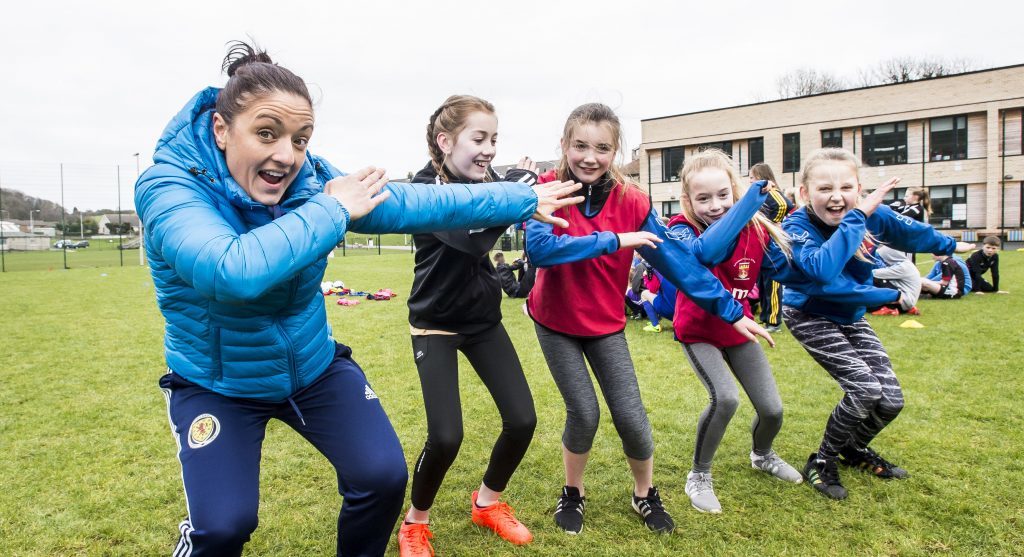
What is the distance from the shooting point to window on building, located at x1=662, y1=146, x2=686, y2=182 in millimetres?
45188

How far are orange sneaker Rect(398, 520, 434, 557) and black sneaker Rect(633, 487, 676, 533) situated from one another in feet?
4.00

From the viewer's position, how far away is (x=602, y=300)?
3.42 meters

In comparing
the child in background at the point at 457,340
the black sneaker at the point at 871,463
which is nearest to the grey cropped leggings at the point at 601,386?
the child in background at the point at 457,340

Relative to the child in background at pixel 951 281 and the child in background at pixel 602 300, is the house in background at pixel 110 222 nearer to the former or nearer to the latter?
the child in background at pixel 951 281

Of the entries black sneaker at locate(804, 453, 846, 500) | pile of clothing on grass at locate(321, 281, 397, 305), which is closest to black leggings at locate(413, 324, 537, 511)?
black sneaker at locate(804, 453, 846, 500)

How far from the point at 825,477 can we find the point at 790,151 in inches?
1631

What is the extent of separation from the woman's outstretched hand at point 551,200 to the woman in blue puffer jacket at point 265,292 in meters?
0.10

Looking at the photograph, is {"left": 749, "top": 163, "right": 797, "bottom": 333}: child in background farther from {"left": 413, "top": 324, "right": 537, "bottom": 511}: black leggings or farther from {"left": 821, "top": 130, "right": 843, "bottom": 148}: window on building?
{"left": 821, "top": 130, "right": 843, "bottom": 148}: window on building

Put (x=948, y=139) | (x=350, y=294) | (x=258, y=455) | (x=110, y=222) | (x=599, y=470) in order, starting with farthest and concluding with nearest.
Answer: (x=110, y=222) < (x=948, y=139) < (x=350, y=294) < (x=599, y=470) < (x=258, y=455)

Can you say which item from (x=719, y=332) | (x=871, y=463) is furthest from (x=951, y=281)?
(x=719, y=332)

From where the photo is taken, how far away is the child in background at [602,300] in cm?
337

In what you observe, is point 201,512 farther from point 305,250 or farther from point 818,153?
point 818,153

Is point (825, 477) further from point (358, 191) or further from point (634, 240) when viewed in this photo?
point (358, 191)

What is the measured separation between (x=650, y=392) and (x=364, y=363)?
12.3ft
